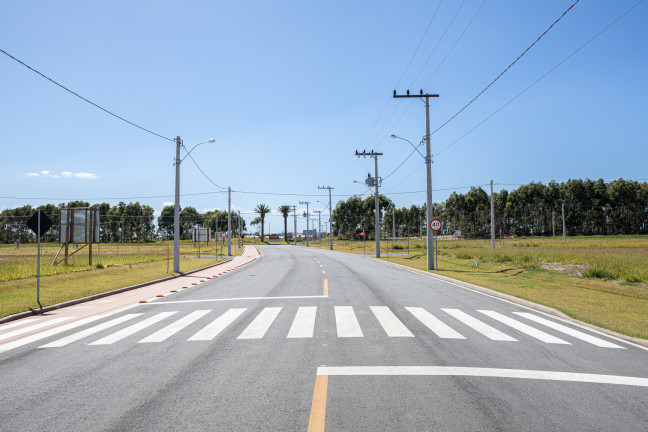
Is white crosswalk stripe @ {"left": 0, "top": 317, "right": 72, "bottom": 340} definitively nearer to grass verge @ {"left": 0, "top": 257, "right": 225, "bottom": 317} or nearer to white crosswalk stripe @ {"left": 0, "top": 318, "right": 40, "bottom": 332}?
white crosswalk stripe @ {"left": 0, "top": 318, "right": 40, "bottom": 332}

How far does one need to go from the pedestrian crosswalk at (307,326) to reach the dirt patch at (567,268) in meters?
13.3

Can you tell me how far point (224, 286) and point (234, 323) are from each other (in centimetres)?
819

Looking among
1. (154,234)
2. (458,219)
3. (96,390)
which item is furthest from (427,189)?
(154,234)

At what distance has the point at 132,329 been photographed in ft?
27.1

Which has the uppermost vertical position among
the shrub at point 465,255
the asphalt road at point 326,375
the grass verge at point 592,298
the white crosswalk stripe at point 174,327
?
the asphalt road at point 326,375

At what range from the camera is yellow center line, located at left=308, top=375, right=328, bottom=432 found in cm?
372

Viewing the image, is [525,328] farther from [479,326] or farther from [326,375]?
[326,375]

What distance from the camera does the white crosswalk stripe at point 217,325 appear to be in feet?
24.3

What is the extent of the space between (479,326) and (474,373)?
10.7ft

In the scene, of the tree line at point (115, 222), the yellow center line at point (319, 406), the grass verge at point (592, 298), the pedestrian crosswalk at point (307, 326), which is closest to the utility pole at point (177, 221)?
the pedestrian crosswalk at point (307, 326)

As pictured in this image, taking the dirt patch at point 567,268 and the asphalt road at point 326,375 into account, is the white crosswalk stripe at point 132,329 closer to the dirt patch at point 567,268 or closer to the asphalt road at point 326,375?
the asphalt road at point 326,375

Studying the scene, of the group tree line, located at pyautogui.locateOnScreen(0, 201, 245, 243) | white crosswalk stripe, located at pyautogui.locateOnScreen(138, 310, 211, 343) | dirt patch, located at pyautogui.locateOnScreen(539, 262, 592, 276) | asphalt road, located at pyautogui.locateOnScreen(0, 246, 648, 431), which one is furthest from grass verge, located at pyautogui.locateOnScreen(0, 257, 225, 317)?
tree line, located at pyautogui.locateOnScreen(0, 201, 245, 243)

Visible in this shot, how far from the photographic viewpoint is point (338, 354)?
6125mm

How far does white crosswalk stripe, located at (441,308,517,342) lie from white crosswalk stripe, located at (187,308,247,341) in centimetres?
524
